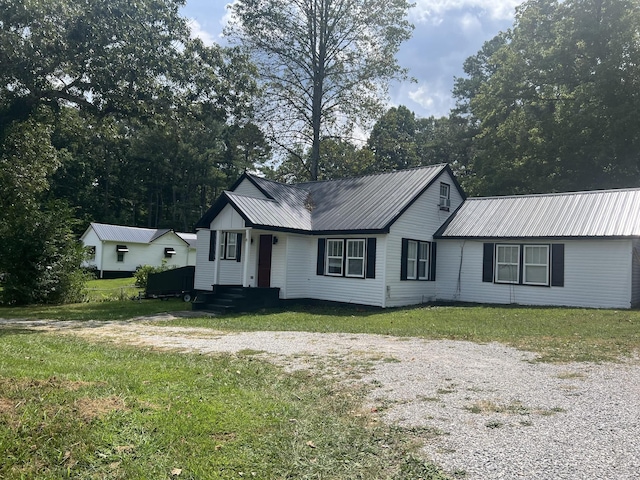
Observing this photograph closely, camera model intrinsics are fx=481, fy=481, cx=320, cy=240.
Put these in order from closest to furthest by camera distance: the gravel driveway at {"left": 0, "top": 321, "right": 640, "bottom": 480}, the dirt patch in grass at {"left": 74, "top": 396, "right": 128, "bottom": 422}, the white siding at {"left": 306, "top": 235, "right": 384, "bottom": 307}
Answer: the gravel driveway at {"left": 0, "top": 321, "right": 640, "bottom": 480}
the dirt patch in grass at {"left": 74, "top": 396, "right": 128, "bottom": 422}
the white siding at {"left": 306, "top": 235, "right": 384, "bottom": 307}

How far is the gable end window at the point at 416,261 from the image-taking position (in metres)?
17.2

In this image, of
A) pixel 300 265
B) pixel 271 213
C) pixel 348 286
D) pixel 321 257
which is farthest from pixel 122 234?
pixel 348 286

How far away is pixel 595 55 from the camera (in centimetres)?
2877

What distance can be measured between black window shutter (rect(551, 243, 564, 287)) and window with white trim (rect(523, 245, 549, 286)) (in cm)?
22

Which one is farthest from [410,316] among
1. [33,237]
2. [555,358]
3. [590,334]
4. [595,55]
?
[595,55]

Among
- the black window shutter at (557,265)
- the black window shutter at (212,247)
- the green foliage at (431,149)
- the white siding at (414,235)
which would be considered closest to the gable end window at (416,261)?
the white siding at (414,235)

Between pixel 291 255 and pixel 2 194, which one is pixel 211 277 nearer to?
pixel 291 255

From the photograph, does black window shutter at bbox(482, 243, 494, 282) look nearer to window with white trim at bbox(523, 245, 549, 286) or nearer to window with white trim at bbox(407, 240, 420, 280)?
window with white trim at bbox(523, 245, 549, 286)

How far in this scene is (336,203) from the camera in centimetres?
1941

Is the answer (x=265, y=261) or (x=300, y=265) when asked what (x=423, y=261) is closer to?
(x=300, y=265)

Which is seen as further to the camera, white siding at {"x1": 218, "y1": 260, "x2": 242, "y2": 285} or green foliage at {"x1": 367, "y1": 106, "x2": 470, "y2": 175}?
green foliage at {"x1": 367, "y1": 106, "x2": 470, "y2": 175}

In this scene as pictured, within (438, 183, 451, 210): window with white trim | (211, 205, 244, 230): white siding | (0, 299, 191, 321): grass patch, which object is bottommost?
(0, 299, 191, 321): grass patch

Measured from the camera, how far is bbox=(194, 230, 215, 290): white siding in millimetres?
20062

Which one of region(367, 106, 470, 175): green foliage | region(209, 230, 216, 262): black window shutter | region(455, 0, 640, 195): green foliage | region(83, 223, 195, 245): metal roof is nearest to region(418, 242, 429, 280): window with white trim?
region(209, 230, 216, 262): black window shutter
